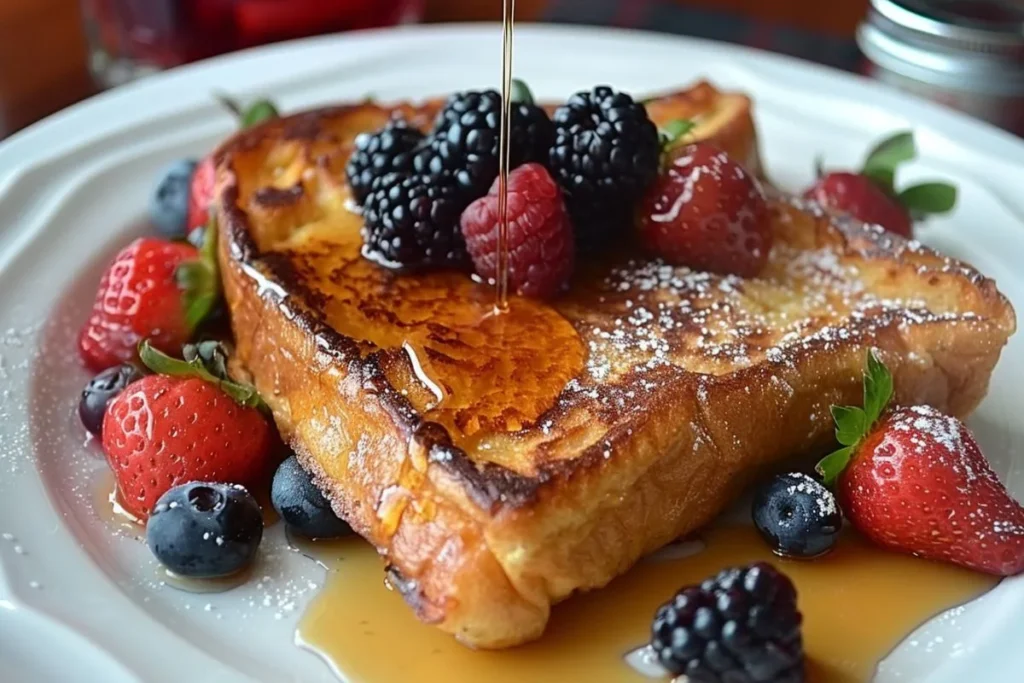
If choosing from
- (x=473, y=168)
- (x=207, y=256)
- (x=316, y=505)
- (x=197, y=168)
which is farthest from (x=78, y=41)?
(x=316, y=505)

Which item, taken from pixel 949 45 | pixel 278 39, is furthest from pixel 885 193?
pixel 278 39

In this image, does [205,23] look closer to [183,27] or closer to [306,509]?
[183,27]

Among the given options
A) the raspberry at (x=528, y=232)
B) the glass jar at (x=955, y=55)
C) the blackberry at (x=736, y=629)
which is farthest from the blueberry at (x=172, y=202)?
the glass jar at (x=955, y=55)

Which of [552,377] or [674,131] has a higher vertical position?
[674,131]

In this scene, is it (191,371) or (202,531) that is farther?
(191,371)

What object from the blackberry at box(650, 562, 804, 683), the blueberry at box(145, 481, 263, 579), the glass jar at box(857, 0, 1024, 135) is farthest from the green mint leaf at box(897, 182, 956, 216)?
the blueberry at box(145, 481, 263, 579)

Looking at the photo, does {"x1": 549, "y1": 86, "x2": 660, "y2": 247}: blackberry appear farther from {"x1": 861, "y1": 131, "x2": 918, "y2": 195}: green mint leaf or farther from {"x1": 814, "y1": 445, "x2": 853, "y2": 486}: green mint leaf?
{"x1": 861, "y1": 131, "x2": 918, "y2": 195}: green mint leaf

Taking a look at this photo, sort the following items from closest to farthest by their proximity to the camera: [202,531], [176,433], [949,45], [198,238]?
[202,531]
[176,433]
[198,238]
[949,45]
